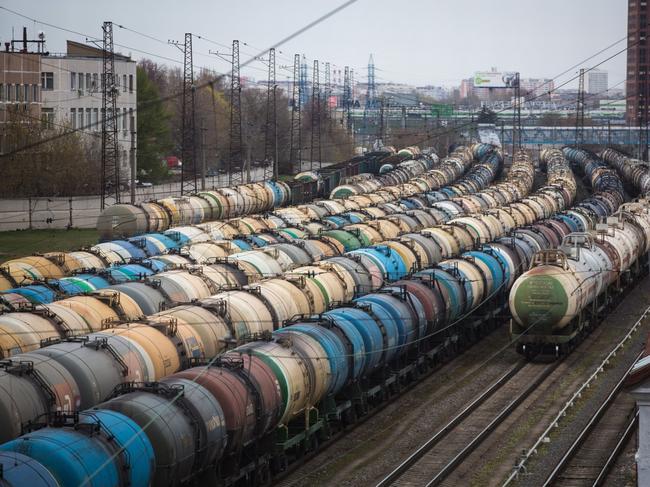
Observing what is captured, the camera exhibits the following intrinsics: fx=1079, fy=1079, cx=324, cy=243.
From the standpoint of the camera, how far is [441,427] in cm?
2920

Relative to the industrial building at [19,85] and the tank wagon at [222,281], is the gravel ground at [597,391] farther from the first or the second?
the industrial building at [19,85]

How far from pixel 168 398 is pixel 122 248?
21511 mm

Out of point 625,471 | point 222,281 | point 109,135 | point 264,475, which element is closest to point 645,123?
point 109,135

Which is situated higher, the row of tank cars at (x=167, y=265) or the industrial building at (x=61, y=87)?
the industrial building at (x=61, y=87)

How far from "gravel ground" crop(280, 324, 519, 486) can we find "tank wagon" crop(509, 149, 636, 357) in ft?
Answer: 5.08

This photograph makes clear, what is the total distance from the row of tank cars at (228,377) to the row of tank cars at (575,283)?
2430mm

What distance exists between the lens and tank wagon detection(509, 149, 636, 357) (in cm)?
3606

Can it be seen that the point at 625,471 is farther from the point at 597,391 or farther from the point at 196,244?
the point at 196,244

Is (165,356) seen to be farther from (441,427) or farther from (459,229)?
(459,229)

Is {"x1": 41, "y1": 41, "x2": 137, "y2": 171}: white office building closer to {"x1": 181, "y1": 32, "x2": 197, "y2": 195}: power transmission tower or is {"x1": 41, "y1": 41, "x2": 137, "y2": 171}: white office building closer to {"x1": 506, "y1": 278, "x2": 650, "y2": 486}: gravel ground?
{"x1": 181, "y1": 32, "x2": 197, "y2": 195}: power transmission tower

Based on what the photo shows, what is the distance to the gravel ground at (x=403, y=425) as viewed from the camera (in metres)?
25.3

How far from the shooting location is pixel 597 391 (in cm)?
3266

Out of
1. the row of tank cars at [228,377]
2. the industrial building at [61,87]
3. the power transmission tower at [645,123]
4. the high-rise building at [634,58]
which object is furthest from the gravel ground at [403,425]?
the high-rise building at [634,58]

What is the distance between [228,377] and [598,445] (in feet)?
33.7
